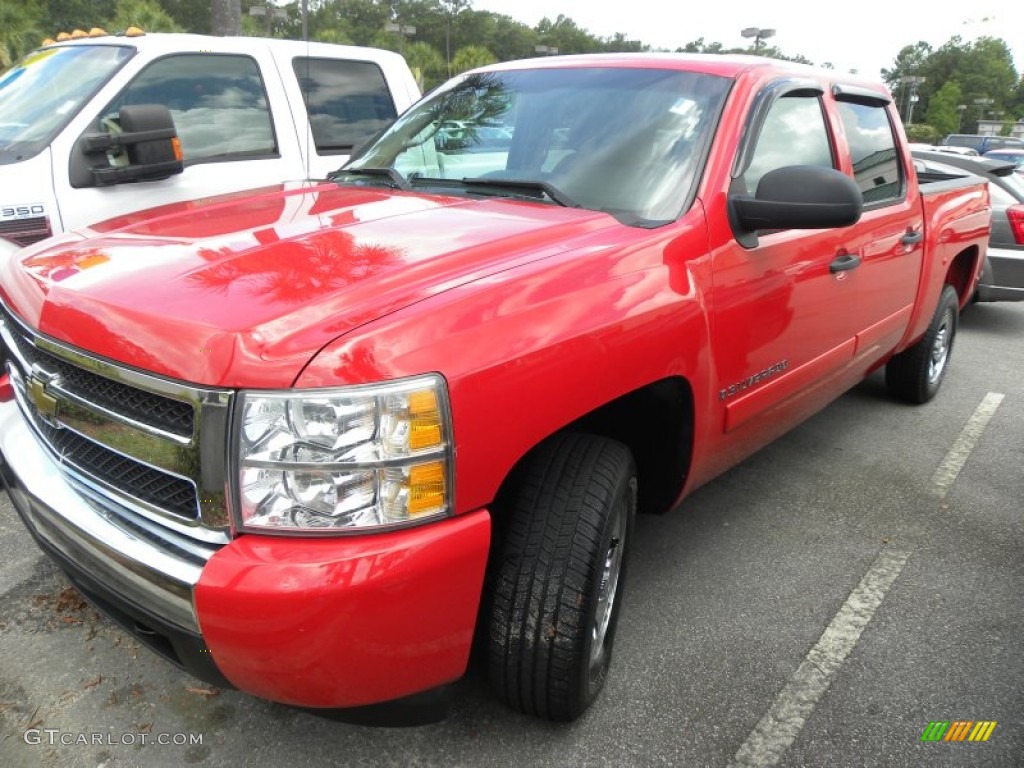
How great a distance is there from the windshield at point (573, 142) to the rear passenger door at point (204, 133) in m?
1.59

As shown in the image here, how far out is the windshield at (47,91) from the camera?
409cm

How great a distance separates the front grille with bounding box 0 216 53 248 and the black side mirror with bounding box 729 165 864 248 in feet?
10.5

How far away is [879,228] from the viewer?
347 centimetres

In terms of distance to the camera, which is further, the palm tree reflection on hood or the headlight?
the palm tree reflection on hood

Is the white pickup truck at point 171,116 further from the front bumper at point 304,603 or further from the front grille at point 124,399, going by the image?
the front bumper at point 304,603

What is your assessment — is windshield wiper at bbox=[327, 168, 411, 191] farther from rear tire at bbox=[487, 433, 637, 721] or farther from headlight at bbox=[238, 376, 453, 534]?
headlight at bbox=[238, 376, 453, 534]

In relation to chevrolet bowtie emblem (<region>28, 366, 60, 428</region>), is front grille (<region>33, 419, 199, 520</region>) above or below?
below

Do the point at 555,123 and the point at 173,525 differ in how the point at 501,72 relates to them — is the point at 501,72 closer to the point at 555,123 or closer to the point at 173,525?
the point at 555,123

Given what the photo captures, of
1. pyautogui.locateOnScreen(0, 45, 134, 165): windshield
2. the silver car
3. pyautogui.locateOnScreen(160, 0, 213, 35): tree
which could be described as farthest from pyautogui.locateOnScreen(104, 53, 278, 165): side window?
pyautogui.locateOnScreen(160, 0, 213, 35): tree

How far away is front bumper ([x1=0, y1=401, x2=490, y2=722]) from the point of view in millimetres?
1555

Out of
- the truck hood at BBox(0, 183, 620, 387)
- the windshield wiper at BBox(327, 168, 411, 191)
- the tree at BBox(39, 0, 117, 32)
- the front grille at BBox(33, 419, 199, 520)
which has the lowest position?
the front grille at BBox(33, 419, 199, 520)

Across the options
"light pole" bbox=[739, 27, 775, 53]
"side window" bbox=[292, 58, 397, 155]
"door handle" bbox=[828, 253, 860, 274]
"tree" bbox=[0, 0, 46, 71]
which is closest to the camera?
"door handle" bbox=[828, 253, 860, 274]

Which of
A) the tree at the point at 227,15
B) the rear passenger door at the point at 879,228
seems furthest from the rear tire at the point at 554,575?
the tree at the point at 227,15

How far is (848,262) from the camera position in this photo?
315cm
